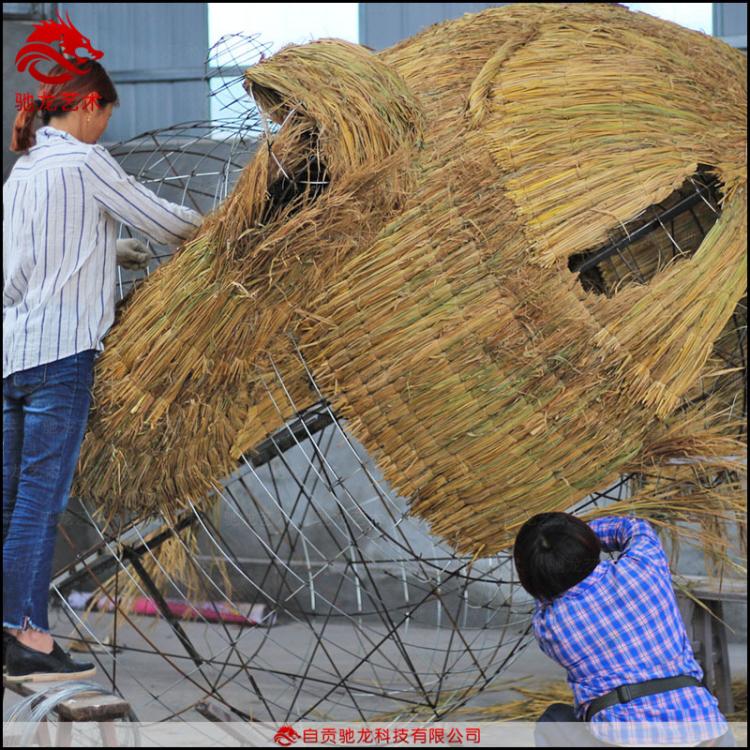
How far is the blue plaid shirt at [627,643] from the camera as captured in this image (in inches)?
78.9

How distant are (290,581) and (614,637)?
295cm

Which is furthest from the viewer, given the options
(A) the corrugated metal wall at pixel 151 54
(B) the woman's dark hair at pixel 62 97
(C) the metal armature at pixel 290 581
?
(A) the corrugated metal wall at pixel 151 54

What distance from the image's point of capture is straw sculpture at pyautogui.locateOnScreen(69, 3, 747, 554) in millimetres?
2281

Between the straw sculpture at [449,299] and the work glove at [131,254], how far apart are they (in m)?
0.17

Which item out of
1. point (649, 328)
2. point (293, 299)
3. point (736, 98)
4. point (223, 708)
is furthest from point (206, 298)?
point (223, 708)

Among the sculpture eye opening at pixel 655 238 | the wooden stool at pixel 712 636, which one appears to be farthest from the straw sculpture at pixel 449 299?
the wooden stool at pixel 712 636

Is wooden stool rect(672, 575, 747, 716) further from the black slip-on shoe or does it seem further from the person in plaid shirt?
the black slip-on shoe

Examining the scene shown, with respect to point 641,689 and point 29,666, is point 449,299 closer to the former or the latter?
point 641,689

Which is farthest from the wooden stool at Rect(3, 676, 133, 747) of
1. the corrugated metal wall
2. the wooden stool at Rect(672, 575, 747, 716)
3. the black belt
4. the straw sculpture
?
the corrugated metal wall

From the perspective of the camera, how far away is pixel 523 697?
3.63 meters

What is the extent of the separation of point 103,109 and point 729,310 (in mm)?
1469

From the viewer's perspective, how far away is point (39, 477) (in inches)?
92.6

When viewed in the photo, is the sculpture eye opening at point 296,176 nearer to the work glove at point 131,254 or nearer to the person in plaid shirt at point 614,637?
the work glove at point 131,254

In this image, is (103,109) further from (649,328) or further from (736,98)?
(736,98)
